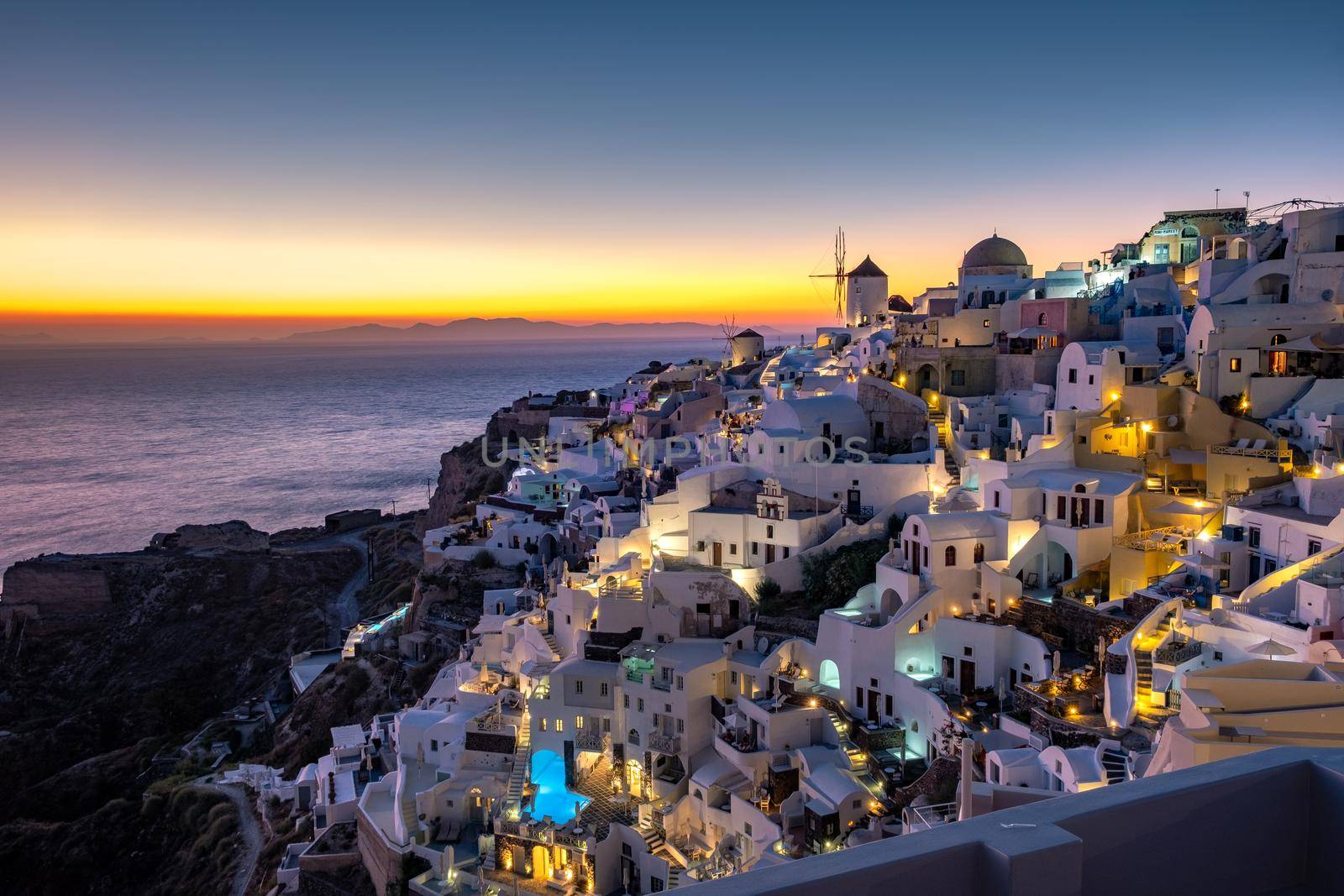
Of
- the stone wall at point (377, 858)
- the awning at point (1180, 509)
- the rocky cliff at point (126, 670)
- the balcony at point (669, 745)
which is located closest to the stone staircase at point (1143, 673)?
the awning at point (1180, 509)

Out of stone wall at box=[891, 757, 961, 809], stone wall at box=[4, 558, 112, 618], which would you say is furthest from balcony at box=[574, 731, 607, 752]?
stone wall at box=[4, 558, 112, 618]

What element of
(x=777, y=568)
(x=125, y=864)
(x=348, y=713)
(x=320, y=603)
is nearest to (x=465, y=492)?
(x=320, y=603)

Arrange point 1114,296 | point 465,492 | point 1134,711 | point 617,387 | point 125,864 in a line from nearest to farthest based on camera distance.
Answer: point 1134,711 < point 125,864 < point 1114,296 < point 465,492 < point 617,387

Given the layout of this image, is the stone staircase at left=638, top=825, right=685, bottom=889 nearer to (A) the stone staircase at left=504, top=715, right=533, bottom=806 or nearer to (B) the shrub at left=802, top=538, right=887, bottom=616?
(A) the stone staircase at left=504, top=715, right=533, bottom=806

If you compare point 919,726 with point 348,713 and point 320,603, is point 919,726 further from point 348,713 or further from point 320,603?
point 320,603

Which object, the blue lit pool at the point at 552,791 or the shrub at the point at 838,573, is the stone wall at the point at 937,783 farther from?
the blue lit pool at the point at 552,791

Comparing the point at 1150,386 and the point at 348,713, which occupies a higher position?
the point at 1150,386
